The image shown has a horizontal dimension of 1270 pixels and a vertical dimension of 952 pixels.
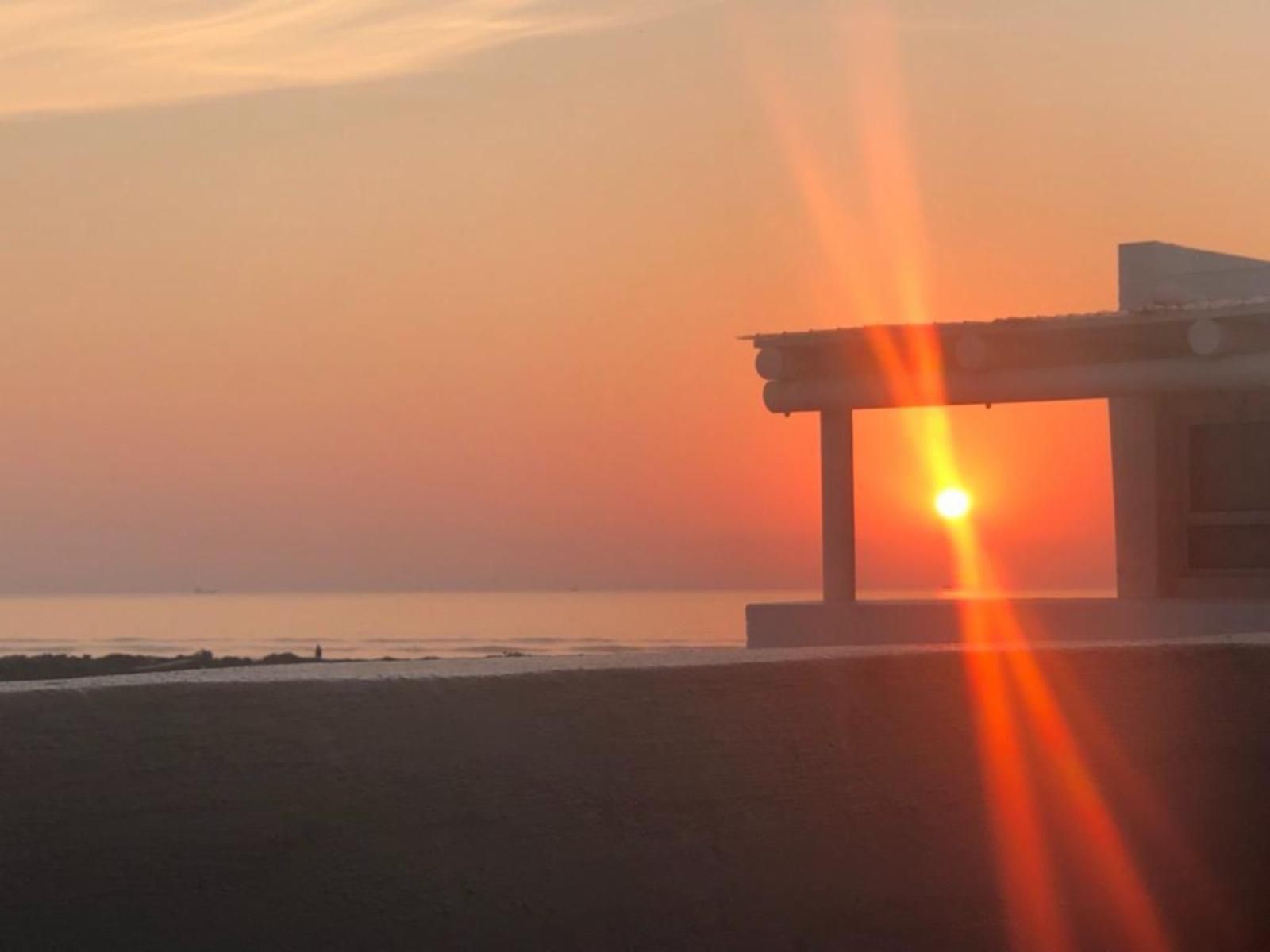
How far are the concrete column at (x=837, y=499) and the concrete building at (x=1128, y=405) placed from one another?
21 millimetres

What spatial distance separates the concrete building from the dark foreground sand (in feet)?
50.6

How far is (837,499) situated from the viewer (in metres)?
23.4

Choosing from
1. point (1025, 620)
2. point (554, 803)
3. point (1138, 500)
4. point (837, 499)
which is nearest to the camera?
point (554, 803)

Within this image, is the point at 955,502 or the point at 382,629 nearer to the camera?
the point at 955,502

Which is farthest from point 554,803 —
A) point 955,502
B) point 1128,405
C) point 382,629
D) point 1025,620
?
point 382,629

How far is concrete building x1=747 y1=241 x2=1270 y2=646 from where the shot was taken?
1994 cm

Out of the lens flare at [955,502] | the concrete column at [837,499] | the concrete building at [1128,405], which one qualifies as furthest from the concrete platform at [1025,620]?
the lens flare at [955,502]

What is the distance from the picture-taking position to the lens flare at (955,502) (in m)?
43.0

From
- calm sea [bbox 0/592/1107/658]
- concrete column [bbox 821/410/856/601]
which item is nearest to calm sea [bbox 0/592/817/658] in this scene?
calm sea [bbox 0/592/1107/658]

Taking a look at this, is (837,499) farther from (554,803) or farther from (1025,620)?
(554,803)

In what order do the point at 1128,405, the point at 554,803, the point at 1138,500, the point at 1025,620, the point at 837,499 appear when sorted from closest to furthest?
the point at 554,803
the point at 1025,620
the point at 1138,500
the point at 1128,405
the point at 837,499

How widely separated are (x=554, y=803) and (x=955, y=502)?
4047 cm

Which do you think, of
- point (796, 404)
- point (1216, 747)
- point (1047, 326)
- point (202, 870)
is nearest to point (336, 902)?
point (202, 870)

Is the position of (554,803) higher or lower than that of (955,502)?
lower
